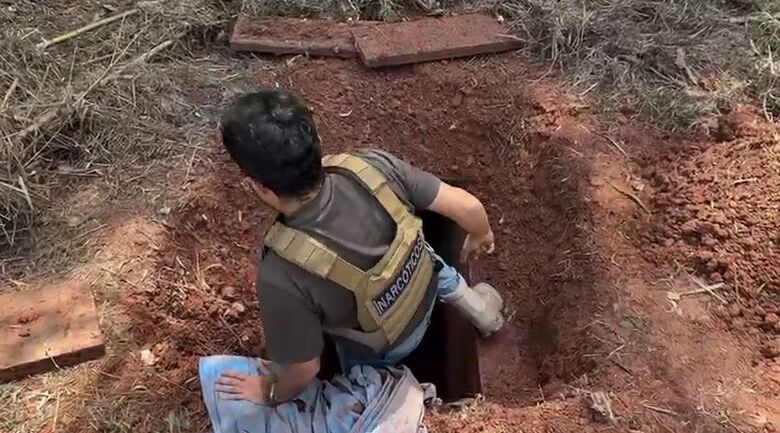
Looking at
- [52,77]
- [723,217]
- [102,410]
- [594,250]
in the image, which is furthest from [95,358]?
[723,217]

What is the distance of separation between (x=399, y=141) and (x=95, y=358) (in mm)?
1384

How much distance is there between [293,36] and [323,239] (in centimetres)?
163

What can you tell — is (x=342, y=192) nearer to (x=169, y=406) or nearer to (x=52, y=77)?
(x=169, y=406)

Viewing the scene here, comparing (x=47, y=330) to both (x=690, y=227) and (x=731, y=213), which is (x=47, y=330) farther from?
(x=731, y=213)

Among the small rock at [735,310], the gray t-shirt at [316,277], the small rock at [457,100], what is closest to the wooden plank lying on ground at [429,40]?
the small rock at [457,100]

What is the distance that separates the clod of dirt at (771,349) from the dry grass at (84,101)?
2.07 metres

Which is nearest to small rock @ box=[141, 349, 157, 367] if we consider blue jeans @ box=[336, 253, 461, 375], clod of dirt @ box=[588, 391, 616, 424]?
blue jeans @ box=[336, 253, 461, 375]

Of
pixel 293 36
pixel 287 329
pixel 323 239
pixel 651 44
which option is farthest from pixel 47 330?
pixel 651 44

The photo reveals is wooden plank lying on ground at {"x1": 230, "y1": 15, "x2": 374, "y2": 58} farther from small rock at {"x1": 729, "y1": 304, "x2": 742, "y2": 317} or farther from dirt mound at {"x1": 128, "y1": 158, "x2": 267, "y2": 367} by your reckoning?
small rock at {"x1": 729, "y1": 304, "x2": 742, "y2": 317}

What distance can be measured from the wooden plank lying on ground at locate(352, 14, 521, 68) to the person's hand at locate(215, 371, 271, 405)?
1.40 metres

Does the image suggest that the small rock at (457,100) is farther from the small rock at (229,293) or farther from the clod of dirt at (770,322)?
the clod of dirt at (770,322)

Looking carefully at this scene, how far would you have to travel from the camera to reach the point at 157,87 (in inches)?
135

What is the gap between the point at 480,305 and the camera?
2.98 meters

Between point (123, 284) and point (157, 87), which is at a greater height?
point (157, 87)
